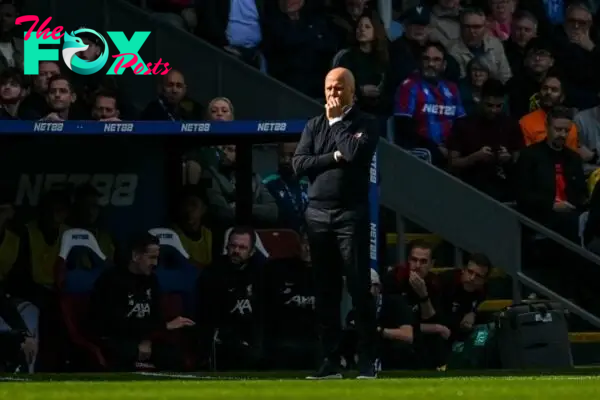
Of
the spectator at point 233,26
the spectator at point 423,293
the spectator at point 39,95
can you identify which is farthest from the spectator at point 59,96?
the spectator at point 423,293

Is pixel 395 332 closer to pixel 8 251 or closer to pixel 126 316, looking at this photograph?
pixel 126 316

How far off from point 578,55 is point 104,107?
628 centimetres

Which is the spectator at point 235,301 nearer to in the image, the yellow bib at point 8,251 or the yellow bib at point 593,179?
the yellow bib at point 8,251

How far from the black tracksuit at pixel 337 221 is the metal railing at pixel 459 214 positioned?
13.1 ft

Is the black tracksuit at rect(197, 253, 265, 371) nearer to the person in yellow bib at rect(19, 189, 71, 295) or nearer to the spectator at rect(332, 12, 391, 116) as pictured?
the person in yellow bib at rect(19, 189, 71, 295)

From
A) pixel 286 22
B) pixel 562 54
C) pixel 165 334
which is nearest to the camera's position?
pixel 165 334

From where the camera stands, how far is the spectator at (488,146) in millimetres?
17469

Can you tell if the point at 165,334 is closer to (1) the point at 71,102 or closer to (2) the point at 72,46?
(1) the point at 71,102

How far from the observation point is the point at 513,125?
1769 cm

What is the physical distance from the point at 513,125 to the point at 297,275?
→ 3216 millimetres

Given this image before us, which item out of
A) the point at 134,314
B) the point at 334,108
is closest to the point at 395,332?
the point at 134,314

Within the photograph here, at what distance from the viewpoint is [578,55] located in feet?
65.1

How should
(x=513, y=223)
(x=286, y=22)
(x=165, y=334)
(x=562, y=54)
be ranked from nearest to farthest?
(x=165, y=334)
(x=513, y=223)
(x=286, y=22)
(x=562, y=54)

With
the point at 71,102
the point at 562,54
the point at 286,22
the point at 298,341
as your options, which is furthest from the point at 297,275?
the point at 562,54
